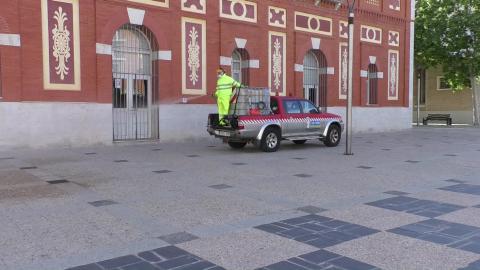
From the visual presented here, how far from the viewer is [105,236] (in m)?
5.23

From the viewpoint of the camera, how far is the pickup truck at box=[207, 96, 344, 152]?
45.0 ft

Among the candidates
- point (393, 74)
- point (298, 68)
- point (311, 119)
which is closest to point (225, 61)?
point (298, 68)

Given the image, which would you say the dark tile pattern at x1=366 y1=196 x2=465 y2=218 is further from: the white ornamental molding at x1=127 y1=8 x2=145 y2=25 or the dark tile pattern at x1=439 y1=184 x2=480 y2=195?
the white ornamental molding at x1=127 y1=8 x2=145 y2=25

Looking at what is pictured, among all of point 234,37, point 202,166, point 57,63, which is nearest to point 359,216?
point 202,166

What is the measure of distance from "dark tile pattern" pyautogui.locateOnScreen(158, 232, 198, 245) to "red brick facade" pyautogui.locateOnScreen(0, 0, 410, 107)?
33.9ft

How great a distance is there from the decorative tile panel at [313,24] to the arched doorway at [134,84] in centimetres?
728

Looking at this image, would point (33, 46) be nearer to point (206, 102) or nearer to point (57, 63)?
point (57, 63)

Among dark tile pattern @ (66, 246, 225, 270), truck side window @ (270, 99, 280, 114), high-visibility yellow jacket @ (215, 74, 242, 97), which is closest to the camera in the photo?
dark tile pattern @ (66, 246, 225, 270)

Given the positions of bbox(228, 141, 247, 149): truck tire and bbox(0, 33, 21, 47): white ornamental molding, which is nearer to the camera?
bbox(0, 33, 21, 47): white ornamental molding

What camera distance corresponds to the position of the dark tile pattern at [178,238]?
5.05m

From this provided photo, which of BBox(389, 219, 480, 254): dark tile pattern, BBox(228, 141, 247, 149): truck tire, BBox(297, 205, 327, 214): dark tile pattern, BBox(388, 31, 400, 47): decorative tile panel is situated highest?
BBox(388, 31, 400, 47): decorative tile panel

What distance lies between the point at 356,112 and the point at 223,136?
464 inches

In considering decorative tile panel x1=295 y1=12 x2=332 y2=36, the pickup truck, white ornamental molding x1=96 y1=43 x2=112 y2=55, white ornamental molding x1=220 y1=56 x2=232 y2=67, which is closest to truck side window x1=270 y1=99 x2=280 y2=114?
the pickup truck

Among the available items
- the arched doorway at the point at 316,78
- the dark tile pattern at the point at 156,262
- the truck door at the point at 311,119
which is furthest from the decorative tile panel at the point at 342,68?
the dark tile pattern at the point at 156,262
